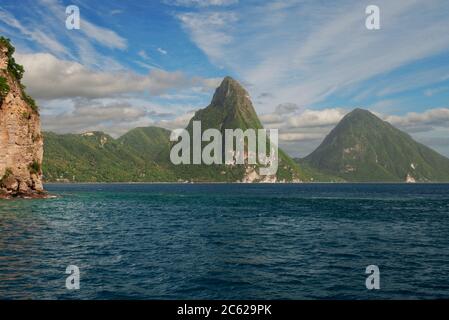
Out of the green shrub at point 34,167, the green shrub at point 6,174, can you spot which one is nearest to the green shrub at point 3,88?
the green shrub at point 6,174

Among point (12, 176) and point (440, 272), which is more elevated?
point (12, 176)

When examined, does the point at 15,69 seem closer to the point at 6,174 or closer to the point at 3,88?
the point at 3,88

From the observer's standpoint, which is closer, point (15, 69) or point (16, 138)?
point (16, 138)

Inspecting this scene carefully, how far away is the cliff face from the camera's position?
338 ft

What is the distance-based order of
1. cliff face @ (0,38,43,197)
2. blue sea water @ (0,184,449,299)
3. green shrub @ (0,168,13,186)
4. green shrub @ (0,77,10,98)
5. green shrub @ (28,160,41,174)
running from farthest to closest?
green shrub @ (28,160,41,174), cliff face @ (0,38,43,197), green shrub @ (0,77,10,98), green shrub @ (0,168,13,186), blue sea water @ (0,184,449,299)

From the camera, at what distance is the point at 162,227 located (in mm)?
60688

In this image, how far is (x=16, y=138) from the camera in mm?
105750

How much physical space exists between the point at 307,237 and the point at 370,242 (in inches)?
325

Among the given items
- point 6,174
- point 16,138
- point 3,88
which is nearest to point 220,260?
point 6,174

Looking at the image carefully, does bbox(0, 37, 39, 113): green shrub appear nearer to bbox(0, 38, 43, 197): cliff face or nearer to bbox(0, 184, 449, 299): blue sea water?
bbox(0, 38, 43, 197): cliff face

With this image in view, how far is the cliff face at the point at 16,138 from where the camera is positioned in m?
103

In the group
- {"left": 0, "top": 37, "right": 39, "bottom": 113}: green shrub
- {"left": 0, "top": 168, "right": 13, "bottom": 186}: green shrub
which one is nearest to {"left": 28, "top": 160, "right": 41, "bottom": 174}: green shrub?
{"left": 0, "top": 168, "right": 13, "bottom": 186}: green shrub
